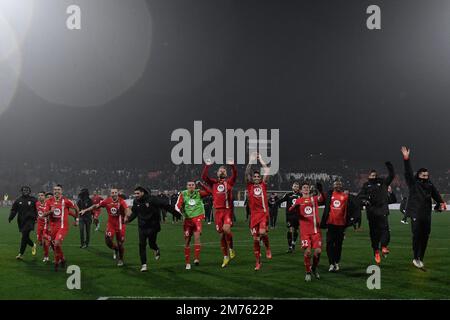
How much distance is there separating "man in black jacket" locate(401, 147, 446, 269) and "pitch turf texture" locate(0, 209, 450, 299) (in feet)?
2.56

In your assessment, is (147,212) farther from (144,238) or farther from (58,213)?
(58,213)

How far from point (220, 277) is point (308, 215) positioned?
222 centimetres

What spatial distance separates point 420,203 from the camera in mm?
11961

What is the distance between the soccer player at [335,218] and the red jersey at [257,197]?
1.48m

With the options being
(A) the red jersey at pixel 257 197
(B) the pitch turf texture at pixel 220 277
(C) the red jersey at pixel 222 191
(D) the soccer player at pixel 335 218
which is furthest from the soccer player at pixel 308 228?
(C) the red jersey at pixel 222 191

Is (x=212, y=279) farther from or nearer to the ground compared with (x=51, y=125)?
nearer to the ground

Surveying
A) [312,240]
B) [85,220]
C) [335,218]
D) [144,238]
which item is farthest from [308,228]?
[85,220]

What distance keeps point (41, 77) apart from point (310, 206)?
45.9 meters

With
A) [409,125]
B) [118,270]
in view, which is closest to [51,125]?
[409,125]

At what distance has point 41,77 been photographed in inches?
2047

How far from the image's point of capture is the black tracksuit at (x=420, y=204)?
11.9 meters

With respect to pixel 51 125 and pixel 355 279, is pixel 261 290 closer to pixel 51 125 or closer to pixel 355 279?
pixel 355 279

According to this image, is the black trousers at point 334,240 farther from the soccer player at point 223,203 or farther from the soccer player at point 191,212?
the soccer player at point 191,212

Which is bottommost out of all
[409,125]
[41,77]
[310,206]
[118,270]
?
[118,270]
